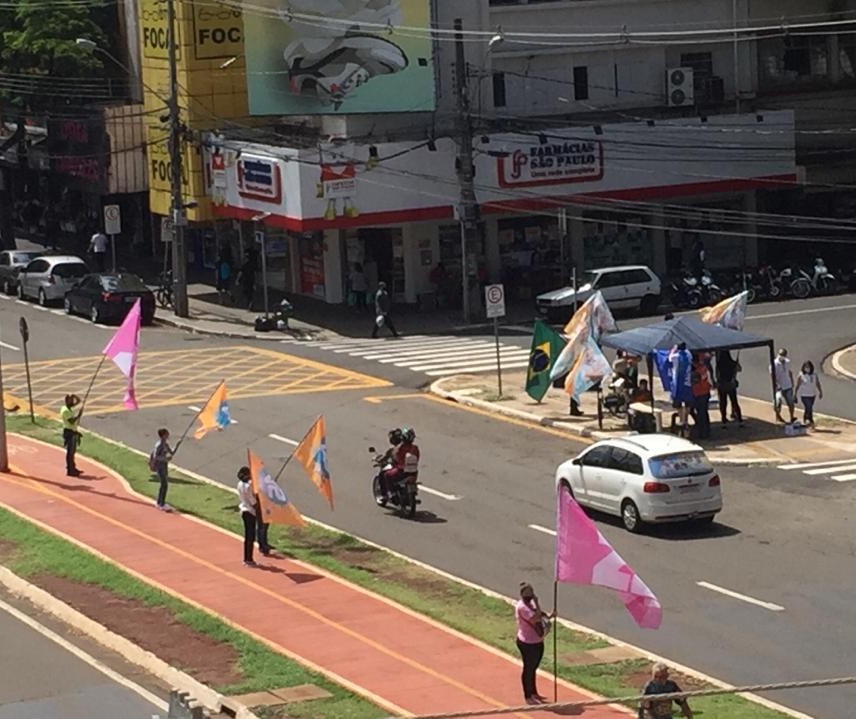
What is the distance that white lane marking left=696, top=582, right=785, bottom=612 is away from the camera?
2630 centimetres

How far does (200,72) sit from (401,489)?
105 ft

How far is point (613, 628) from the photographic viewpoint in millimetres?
25844

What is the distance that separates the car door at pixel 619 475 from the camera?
31.4 m

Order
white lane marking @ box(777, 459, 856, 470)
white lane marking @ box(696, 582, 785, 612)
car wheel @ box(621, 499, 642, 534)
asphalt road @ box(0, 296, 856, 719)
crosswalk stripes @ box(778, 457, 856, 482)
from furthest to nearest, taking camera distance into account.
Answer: white lane marking @ box(777, 459, 856, 470) → crosswalk stripes @ box(778, 457, 856, 482) → car wheel @ box(621, 499, 642, 534) → white lane marking @ box(696, 582, 785, 612) → asphalt road @ box(0, 296, 856, 719)

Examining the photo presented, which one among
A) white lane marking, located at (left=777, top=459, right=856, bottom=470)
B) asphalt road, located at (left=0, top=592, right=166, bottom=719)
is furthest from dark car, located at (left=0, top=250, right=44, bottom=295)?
A: asphalt road, located at (left=0, top=592, right=166, bottom=719)

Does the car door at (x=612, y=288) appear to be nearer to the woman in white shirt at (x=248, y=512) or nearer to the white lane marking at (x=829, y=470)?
the white lane marking at (x=829, y=470)

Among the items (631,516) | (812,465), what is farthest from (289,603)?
(812,465)

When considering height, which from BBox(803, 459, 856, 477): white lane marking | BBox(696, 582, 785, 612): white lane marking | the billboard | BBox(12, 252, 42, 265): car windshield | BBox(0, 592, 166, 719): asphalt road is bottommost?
BBox(696, 582, 785, 612): white lane marking

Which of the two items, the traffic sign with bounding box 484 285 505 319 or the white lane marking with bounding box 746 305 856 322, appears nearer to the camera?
the traffic sign with bounding box 484 285 505 319

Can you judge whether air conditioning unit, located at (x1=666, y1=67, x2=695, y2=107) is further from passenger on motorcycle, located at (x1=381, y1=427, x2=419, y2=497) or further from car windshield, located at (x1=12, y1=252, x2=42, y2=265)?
passenger on motorcycle, located at (x1=381, y1=427, x2=419, y2=497)

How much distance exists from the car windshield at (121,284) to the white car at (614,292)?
455 inches

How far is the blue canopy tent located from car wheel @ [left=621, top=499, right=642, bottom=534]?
7657mm

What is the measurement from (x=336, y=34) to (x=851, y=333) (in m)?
18.5

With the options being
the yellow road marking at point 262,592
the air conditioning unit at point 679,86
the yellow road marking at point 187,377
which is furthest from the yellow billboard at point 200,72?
the yellow road marking at point 262,592
